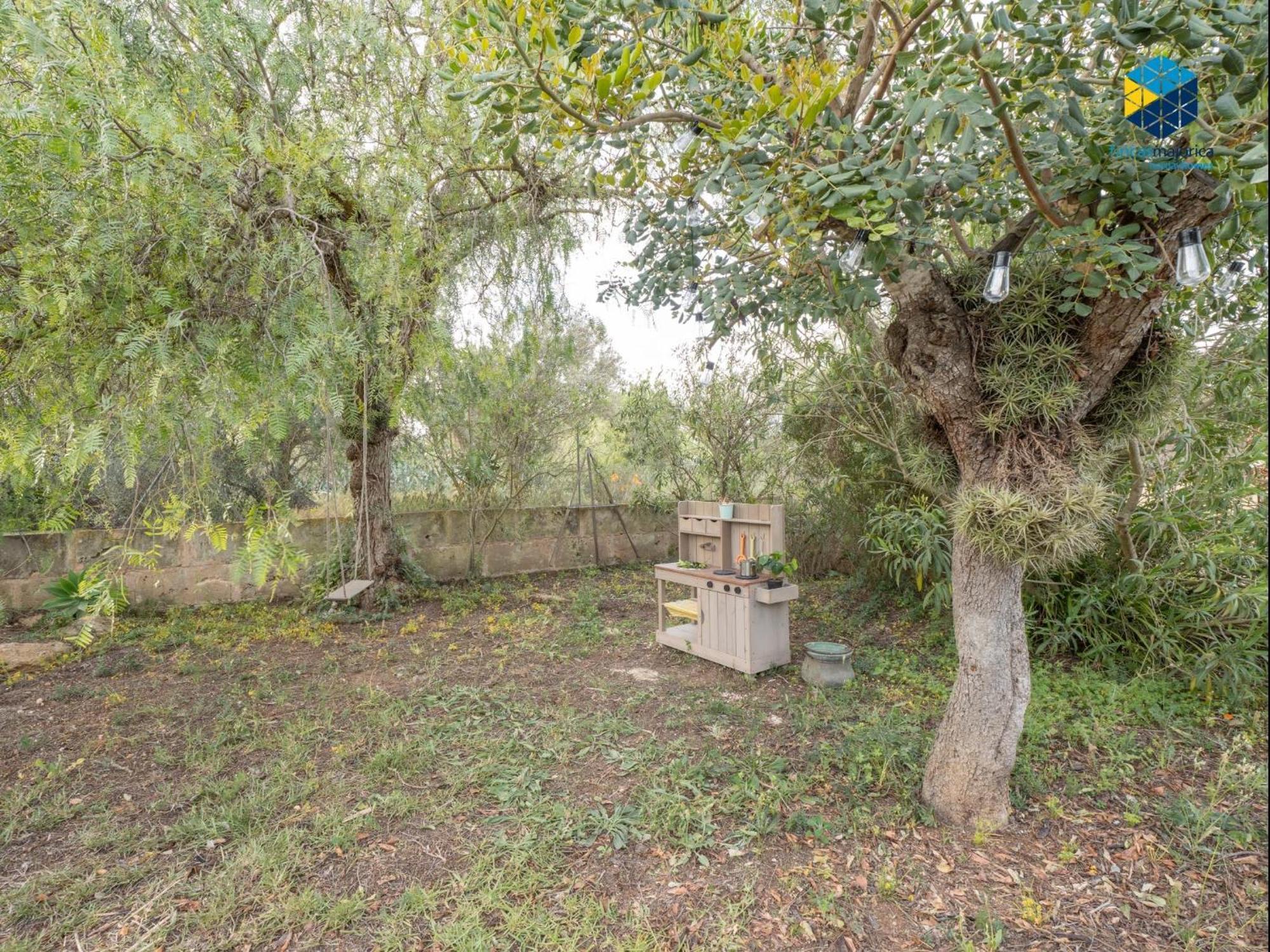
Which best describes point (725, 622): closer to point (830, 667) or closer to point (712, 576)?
point (712, 576)

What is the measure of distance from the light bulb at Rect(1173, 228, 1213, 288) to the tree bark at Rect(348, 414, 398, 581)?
15.1ft

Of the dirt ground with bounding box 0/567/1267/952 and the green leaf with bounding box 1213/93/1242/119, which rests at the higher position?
the green leaf with bounding box 1213/93/1242/119

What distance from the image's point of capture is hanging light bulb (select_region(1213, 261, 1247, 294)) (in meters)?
1.07

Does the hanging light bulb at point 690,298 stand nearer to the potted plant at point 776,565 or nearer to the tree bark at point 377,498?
the potted plant at point 776,565

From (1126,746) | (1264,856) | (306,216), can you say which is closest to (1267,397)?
(1264,856)

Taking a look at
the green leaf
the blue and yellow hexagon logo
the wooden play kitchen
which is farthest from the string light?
the wooden play kitchen

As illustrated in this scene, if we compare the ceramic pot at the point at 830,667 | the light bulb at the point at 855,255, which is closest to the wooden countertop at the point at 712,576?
the ceramic pot at the point at 830,667

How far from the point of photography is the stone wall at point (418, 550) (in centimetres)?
460

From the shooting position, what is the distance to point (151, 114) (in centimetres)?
152

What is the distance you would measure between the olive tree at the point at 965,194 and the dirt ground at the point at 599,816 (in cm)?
34

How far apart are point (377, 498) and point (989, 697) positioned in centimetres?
437

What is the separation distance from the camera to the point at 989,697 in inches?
81.4

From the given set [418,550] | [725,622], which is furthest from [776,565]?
[418,550]

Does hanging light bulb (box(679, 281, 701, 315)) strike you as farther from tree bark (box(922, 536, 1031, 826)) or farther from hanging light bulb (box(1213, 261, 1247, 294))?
hanging light bulb (box(1213, 261, 1247, 294))
